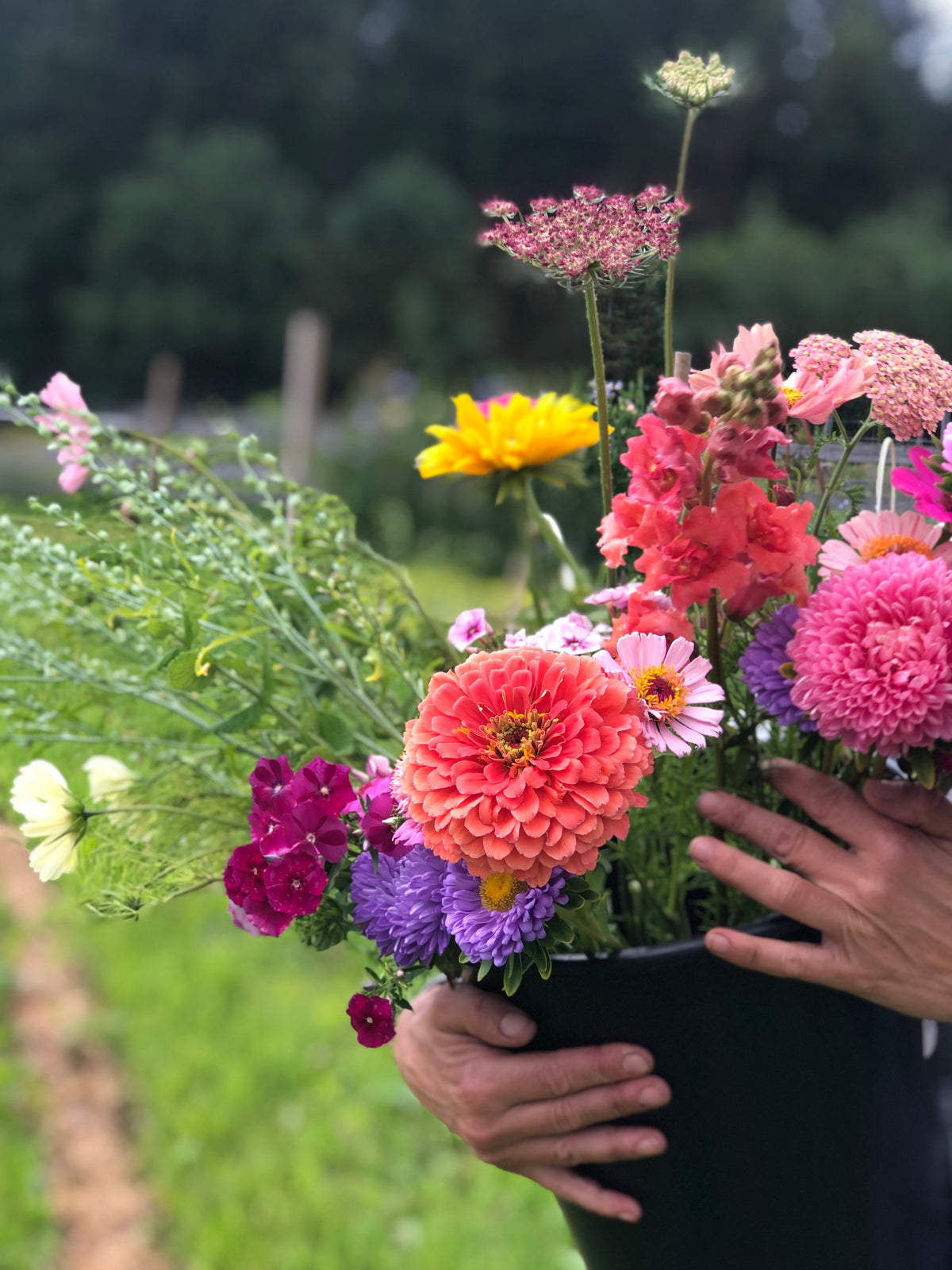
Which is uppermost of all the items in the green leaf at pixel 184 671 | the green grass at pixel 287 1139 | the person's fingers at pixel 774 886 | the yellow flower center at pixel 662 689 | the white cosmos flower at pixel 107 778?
the yellow flower center at pixel 662 689

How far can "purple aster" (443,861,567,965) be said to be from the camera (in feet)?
1.68

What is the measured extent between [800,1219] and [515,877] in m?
0.36

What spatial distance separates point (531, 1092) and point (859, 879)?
246 mm

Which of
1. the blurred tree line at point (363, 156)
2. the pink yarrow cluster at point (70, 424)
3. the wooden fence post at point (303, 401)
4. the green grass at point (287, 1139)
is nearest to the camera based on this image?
the pink yarrow cluster at point (70, 424)

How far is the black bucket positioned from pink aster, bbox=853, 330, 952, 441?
29cm

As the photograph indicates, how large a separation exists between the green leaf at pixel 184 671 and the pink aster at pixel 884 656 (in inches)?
12.8

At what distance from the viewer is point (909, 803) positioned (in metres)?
0.62

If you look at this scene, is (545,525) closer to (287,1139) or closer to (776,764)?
(776,764)

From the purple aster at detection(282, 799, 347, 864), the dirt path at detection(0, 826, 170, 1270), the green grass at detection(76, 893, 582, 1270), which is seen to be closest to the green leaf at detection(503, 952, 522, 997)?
A: the purple aster at detection(282, 799, 347, 864)

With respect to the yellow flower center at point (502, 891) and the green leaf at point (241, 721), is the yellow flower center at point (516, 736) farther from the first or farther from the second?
the green leaf at point (241, 721)

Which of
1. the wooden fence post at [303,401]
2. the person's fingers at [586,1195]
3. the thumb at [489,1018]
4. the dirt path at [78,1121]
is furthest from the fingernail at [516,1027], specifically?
the wooden fence post at [303,401]

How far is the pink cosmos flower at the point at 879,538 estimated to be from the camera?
0.56 meters

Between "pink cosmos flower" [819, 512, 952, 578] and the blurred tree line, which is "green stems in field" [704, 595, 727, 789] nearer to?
"pink cosmos flower" [819, 512, 952, 578]

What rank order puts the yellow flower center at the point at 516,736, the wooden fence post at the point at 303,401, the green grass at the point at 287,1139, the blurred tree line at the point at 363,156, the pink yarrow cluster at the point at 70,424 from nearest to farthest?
the yellow flower center at the point at 516,736
the pink yarrow cluster at the point at 70,424
the green grass at the point at 287,1139
the wooden fence post at the point at 303,401
the blurred tree line at the point at 363,156
